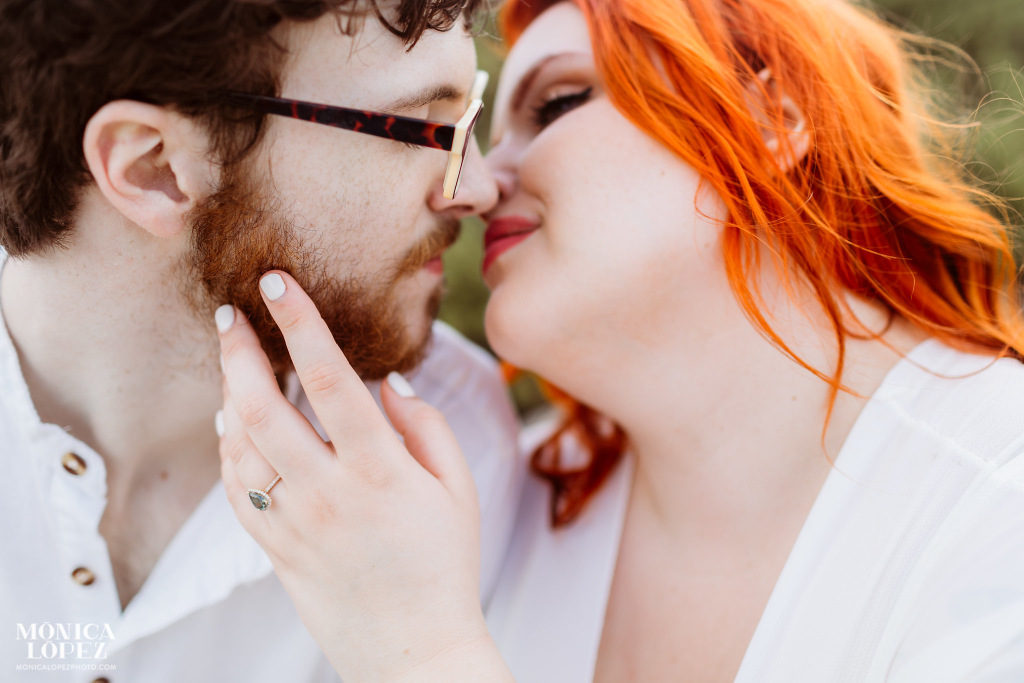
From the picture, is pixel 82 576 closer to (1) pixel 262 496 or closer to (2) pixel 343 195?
(1) pixel 262 496

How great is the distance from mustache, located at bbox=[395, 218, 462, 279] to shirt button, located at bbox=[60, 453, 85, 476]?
864mm

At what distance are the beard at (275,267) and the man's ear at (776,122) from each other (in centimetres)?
83

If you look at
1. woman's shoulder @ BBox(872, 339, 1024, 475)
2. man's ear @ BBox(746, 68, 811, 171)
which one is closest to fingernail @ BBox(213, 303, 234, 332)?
man's ear @ BBox(746, 68, 811, 171)

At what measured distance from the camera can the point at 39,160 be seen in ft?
4.87

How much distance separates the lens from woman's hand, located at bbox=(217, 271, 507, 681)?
1445 mm

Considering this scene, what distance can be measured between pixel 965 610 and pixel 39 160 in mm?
2016

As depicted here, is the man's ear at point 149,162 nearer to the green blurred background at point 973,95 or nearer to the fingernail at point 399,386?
the fingernail at point 399,386

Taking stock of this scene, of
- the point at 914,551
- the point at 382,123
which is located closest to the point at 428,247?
the point at 382,123

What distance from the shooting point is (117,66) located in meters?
1.38

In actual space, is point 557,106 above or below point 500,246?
above

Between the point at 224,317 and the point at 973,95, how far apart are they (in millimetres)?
2347

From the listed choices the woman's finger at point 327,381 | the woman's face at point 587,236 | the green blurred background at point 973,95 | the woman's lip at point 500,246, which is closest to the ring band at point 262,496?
the woman's finger at point 327,381

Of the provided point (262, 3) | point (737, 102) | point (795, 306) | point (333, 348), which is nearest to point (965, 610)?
point (795, 306)

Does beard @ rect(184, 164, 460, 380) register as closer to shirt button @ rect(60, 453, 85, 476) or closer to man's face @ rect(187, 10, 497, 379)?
man's face @ rect(187, 10, 497, 379)
